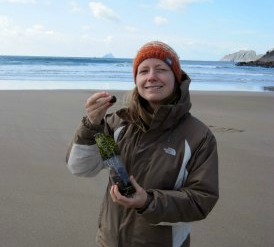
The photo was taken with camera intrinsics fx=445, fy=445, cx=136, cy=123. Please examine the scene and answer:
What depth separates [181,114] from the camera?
6.64 feet

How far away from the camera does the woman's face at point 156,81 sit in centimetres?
205

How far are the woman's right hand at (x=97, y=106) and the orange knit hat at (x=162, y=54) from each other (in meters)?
0.28

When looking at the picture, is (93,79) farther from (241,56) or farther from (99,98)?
(241,56)

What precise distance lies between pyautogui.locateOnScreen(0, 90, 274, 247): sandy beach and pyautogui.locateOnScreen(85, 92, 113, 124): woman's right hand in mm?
1901

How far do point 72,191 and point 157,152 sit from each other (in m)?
2.86

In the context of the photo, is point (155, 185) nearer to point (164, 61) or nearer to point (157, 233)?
point (157, 233)

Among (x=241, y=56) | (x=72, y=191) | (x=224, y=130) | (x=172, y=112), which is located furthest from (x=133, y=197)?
(x=241, y=56)

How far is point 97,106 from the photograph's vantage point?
1.97 meters

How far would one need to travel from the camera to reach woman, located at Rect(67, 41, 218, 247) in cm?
191

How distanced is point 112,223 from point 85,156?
345 mm

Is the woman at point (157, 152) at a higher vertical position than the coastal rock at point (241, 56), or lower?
higher

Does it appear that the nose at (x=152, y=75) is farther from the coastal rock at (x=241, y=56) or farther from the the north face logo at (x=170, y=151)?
the coastal rock at (x=241, y=56)

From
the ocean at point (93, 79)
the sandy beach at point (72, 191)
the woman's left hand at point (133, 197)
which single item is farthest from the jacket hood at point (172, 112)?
the ocean at point (93, 79)

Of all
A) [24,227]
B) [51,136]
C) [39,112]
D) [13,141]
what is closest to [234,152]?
[51,136]
